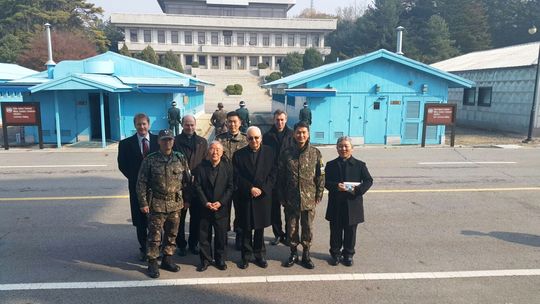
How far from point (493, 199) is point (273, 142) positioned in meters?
5.31

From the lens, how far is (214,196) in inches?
195

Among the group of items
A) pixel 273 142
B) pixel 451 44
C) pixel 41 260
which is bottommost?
pixel 41 260

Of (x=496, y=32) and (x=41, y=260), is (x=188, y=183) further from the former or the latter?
(x=496, y=32)

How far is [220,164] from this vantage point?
4.96 metres

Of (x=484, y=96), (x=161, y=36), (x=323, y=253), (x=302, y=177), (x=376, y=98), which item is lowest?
(x=323, y=253)

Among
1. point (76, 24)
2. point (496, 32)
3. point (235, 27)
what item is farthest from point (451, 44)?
point (76, 24)

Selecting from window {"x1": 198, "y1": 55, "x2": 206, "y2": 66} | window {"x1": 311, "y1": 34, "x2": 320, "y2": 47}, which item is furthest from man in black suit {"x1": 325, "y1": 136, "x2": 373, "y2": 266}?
window {"x1": 311, "y1": 34, "x2": 320, "y2": 47}

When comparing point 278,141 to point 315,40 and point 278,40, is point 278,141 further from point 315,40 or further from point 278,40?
point 315,40

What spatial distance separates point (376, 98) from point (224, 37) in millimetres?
60299

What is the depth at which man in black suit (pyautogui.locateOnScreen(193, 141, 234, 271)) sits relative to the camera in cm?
492

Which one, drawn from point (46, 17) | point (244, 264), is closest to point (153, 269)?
point (244, 264)

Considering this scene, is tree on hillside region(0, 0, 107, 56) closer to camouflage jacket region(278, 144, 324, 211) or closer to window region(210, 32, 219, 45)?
window region(210, 32, 219, 45)

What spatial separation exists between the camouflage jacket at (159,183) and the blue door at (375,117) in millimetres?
14029

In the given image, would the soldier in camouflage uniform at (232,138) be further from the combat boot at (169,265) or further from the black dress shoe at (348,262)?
the black dress shoe at (348,262)
